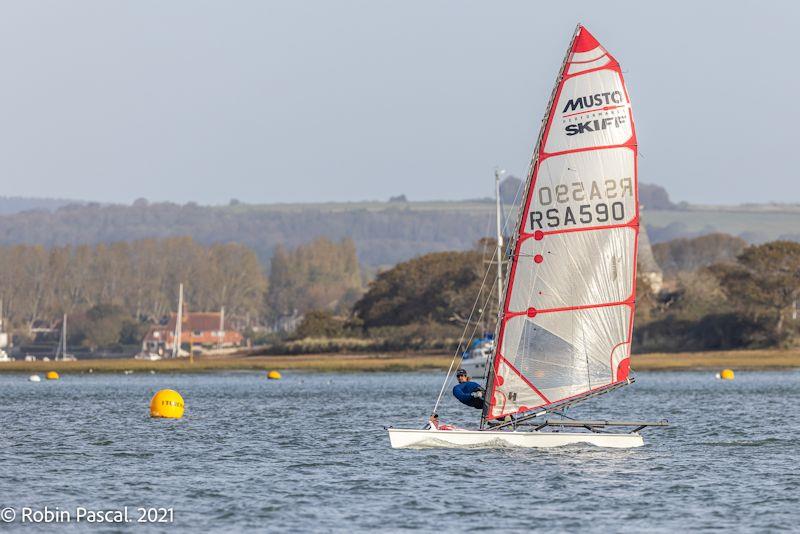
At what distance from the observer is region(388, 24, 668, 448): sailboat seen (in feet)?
110

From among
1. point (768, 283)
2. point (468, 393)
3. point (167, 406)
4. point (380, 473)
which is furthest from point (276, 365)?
point (380, 473)

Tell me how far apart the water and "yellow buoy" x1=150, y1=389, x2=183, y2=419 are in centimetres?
68

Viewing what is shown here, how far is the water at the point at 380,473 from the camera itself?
25953 mm

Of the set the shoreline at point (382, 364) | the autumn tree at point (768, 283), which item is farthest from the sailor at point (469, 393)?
the autumn tree at point (768, 283)

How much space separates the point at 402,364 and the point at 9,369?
100.0ft

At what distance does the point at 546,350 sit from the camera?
3472 centimetres

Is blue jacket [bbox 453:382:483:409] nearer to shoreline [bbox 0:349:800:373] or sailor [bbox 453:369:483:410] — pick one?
sailor [bbox 453:369:483:410]

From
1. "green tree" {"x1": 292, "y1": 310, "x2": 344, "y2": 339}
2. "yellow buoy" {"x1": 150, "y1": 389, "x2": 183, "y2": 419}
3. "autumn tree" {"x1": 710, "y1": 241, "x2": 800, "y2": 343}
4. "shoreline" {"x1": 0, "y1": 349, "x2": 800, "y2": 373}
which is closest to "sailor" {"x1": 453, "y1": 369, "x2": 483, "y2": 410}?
"yellow buoy" {"x1": 150, "y1": 389, "x2": 183, "y2": 419}

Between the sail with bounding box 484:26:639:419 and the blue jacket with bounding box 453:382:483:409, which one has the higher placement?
the sail with bounding box 484:26:639:419

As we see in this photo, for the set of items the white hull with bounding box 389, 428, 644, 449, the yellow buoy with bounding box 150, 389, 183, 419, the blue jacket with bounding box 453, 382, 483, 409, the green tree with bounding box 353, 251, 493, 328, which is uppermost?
the green tree with bounding box 353, 251, 493, 328

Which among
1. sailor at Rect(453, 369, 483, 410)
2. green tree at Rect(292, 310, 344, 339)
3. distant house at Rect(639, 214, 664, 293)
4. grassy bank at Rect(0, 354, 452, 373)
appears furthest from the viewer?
distant house at Rect(639, 214, 664, 293)

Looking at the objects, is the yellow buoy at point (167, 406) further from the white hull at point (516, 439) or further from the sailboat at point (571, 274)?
the white hull at point (516, 439)

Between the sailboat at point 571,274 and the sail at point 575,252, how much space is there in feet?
0.08

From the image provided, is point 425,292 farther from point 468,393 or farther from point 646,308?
point 468,393
